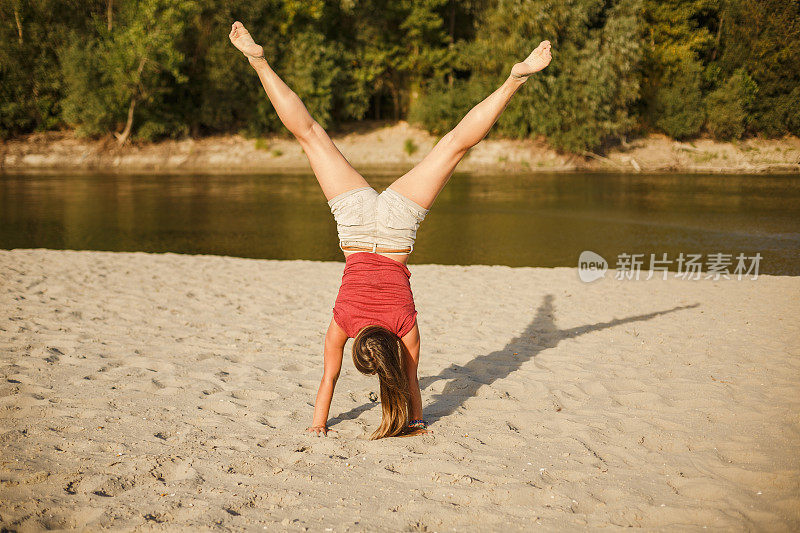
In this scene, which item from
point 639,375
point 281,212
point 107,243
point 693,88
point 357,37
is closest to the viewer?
point 639,375

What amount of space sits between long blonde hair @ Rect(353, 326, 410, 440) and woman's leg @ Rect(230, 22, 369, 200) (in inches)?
36.5

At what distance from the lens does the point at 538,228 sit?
18.3 meters

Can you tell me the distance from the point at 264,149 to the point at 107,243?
87.5ft

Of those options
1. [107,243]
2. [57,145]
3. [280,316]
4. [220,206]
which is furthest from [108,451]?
[57,145]

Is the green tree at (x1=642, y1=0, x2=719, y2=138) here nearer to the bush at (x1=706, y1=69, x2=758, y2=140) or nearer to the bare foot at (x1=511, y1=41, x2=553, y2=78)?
the bush at (x1=706, y1=69, x2=758, y2=140)

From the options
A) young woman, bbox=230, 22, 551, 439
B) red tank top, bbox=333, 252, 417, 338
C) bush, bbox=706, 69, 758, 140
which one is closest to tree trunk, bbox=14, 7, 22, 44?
bush, bbox=706, 69, 758, 140

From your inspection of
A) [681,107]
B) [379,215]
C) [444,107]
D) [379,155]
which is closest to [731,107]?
[681,107]

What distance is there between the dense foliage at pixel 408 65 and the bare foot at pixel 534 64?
31.8m

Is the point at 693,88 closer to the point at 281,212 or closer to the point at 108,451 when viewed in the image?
the point at 281,212

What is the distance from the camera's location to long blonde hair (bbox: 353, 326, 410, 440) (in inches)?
147

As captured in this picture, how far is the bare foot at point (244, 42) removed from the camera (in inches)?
149

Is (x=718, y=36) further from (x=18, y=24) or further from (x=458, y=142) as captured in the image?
(x=458, y=142)

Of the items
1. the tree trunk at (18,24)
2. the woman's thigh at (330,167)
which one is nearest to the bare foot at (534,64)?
the woman's thigh at (330,167)

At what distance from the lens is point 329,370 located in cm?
411
